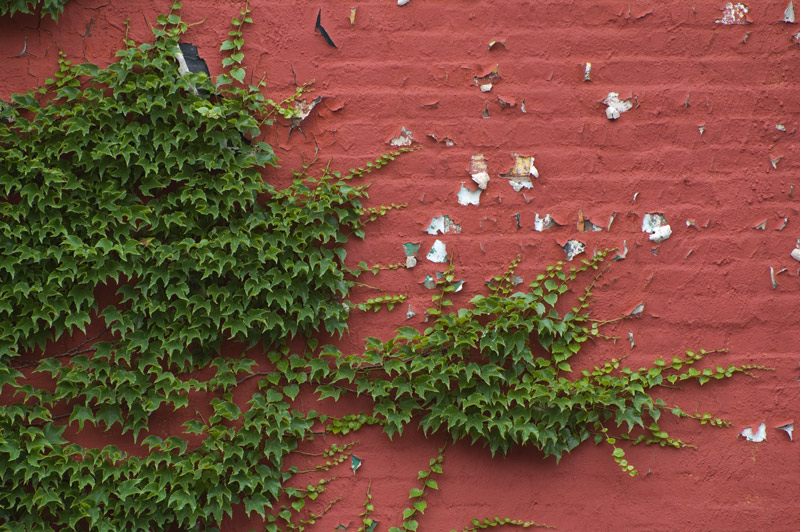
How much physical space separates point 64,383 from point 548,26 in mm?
2723

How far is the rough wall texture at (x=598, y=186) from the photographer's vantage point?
134 inches

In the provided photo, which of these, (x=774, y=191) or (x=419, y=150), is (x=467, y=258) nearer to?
(x=419, y=150)

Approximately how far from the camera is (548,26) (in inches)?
136

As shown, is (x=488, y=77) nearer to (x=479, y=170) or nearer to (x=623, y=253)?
(x=479, y=170)

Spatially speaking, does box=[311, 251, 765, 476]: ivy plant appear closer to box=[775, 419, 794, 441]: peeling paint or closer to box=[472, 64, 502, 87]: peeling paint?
box=[775, 419, 794, 441]: peeling paint

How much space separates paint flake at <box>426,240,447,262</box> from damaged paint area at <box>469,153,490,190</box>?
1.07 ft

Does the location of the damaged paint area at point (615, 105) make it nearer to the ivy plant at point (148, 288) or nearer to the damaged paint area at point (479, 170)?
the damaged paint area at point (479, 170)

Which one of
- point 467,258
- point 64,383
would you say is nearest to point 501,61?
point 467,258

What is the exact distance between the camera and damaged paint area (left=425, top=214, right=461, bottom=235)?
3.44 m

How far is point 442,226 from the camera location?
3.44 metres

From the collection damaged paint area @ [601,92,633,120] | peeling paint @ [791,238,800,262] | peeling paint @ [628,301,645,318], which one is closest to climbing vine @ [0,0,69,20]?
damaged paint area @ [601,92,633,120]

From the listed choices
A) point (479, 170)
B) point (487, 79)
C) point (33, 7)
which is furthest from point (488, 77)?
point (33, 7)

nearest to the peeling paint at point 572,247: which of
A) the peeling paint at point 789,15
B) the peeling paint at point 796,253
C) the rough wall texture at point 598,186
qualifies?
the rough wall texture at point 598,186

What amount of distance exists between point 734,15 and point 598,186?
3.40 ft
